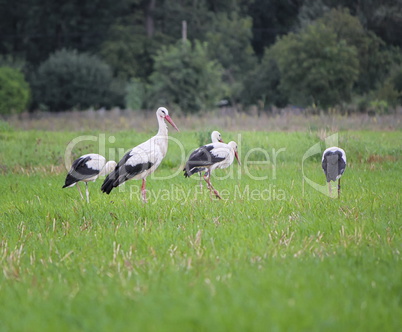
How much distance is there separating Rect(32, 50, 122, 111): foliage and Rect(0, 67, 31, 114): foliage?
5.86 feet

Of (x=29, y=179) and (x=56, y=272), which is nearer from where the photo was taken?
(x=56, y=272)

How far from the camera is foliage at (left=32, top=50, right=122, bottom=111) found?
40.6 meters

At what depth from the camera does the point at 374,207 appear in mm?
7277

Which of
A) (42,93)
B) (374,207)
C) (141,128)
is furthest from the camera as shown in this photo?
(42,93)

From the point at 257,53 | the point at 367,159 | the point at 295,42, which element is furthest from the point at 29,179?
the point at 257,53

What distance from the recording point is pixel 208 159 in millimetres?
9969

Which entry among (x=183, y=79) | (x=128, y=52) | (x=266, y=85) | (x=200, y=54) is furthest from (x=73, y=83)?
(x=266, y=85)

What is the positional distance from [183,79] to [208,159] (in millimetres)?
24710

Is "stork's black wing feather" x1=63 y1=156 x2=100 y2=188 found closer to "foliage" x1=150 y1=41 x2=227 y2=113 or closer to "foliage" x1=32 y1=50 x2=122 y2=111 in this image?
"foliage" x1=150 y1=41 x2=227 y2=113

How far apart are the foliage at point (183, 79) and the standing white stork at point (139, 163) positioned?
24473 millimetres

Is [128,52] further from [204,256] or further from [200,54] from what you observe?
[204,256]

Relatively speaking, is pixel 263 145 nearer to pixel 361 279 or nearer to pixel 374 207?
pixel 374 207

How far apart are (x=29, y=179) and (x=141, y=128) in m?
11.9

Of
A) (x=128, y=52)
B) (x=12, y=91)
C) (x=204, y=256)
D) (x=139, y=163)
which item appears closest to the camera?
(x=204, y=256)
